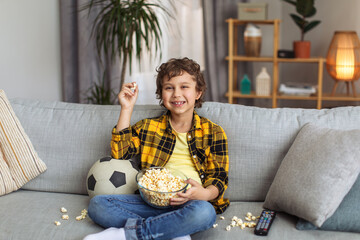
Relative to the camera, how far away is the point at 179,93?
200cm

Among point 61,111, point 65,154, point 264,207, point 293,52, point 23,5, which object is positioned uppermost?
point 23,5

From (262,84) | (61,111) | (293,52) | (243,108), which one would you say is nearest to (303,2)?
(293,52)

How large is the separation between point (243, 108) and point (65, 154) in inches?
33.3

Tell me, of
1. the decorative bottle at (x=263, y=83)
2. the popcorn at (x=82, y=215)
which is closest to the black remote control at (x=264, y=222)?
the popcorn at (x=82, y=215)

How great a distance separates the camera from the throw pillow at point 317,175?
1.67m

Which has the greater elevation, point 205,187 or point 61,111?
point 61,111

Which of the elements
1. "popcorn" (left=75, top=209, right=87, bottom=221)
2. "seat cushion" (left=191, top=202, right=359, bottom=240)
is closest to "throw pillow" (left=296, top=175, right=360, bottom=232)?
"seat cushion" (left=191, top=202, right=359, bottom=240)

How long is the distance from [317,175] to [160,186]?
572 mm

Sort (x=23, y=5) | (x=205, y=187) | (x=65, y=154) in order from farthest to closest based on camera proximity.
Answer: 1. (x=23, y=5)
2. (x=65, y=154)
3. (x=205, y=187)

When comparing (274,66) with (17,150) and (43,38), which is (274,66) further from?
(17,150)

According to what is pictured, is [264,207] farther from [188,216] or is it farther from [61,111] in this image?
[61,111]

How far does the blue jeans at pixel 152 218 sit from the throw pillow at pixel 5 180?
0.48 m

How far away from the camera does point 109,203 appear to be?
179 centimetres

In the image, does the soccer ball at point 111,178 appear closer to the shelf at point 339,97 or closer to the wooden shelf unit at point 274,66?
the wooden shelf unit at point 274,66
